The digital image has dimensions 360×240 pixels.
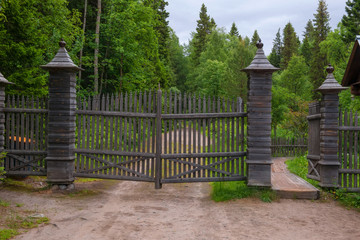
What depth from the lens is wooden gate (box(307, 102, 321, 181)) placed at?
9.02 meters

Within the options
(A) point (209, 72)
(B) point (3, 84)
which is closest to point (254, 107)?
(B) point (3, 84)

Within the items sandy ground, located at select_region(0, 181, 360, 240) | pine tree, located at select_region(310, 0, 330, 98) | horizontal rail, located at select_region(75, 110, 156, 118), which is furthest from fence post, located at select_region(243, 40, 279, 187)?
pine tree, located at select_region(310, 0, 330, 98)

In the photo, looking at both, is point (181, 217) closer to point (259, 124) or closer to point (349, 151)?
point (259, 124)

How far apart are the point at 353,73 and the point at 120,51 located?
18207 mm

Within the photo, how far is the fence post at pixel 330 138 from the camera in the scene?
838cm

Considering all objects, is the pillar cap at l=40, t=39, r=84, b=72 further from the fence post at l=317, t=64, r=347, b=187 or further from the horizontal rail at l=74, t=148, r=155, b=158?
the fence post at l=317, t=64, r=347, b=187

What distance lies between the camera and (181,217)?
6.67 m

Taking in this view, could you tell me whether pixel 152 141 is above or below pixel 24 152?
above

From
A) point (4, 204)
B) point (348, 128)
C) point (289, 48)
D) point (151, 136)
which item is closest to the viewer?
point (4, 204)

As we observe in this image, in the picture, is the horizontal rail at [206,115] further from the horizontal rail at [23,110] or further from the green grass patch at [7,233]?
the green grass patch at [7,233]

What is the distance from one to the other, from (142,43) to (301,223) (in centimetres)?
2390

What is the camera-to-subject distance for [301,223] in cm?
636

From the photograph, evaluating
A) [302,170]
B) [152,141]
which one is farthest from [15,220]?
[302,170]

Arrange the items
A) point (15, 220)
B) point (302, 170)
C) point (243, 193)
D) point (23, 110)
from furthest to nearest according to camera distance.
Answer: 1. point (302, 170)
2. point (23, 110)
3. point (243, 193)
4. point (15, 220)
